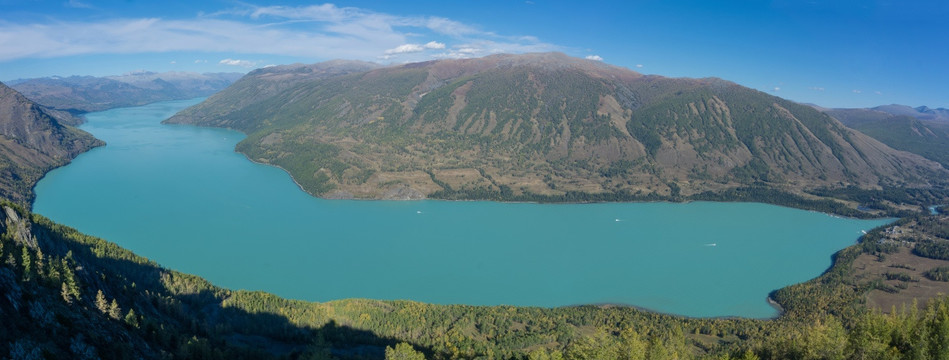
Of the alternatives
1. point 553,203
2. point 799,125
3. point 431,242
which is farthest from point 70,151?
point 799,125

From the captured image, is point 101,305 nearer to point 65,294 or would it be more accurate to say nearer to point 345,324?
point 65,294

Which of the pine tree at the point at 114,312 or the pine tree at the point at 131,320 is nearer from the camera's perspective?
the pine tree at the point at 114,312

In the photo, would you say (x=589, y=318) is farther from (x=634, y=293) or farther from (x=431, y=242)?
(x=431, y=242)

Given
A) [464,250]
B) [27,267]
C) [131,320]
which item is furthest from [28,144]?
[131,320]

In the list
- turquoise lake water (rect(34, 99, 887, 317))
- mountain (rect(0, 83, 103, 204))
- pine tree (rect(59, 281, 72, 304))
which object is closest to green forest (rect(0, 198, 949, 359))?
pine tree (rect(59, 281, 72, 304))

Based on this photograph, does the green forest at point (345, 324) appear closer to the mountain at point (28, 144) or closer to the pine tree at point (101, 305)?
the pine tree at point (101, 305)

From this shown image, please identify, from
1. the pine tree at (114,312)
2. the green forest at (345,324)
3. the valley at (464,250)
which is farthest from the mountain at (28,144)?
the pine tree at (114,312)
